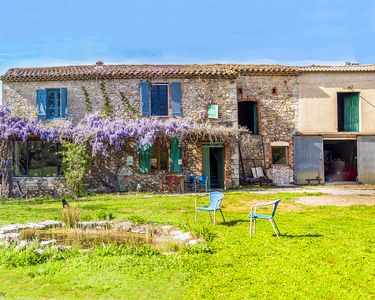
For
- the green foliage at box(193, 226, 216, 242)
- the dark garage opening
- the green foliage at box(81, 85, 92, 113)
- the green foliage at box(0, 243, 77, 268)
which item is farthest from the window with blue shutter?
the green foliage at box(0, 243, 77, 268)

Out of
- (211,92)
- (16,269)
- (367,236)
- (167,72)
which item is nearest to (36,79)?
(167,72)

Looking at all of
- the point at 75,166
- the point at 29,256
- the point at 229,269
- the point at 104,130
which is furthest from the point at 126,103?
the point at 229,269

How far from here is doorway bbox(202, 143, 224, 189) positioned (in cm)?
1742

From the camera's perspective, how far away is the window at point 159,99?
57.0ft

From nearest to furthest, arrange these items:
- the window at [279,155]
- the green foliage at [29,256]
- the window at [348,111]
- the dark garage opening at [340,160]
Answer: the green foliage at [29,256]
the window at [279,155]
the window at [348,111]
the dark garage opening at [340,160]

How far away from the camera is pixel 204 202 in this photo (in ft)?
41.7

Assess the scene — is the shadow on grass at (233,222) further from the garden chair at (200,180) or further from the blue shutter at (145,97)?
the blue shutter at (145,97)

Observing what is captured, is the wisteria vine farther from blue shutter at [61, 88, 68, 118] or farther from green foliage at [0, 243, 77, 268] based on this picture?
green foliage at [0, 243, 77, 268]

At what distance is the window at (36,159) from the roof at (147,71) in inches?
110

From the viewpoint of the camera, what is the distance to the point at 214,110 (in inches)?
680

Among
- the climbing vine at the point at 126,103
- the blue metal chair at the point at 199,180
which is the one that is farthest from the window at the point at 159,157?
the climbing vine at the point at 126,103

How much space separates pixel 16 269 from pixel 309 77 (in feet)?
52.8

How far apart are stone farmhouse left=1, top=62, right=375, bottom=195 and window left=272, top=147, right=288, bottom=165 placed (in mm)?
45

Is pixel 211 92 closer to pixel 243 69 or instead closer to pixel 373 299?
pixel 243 69
